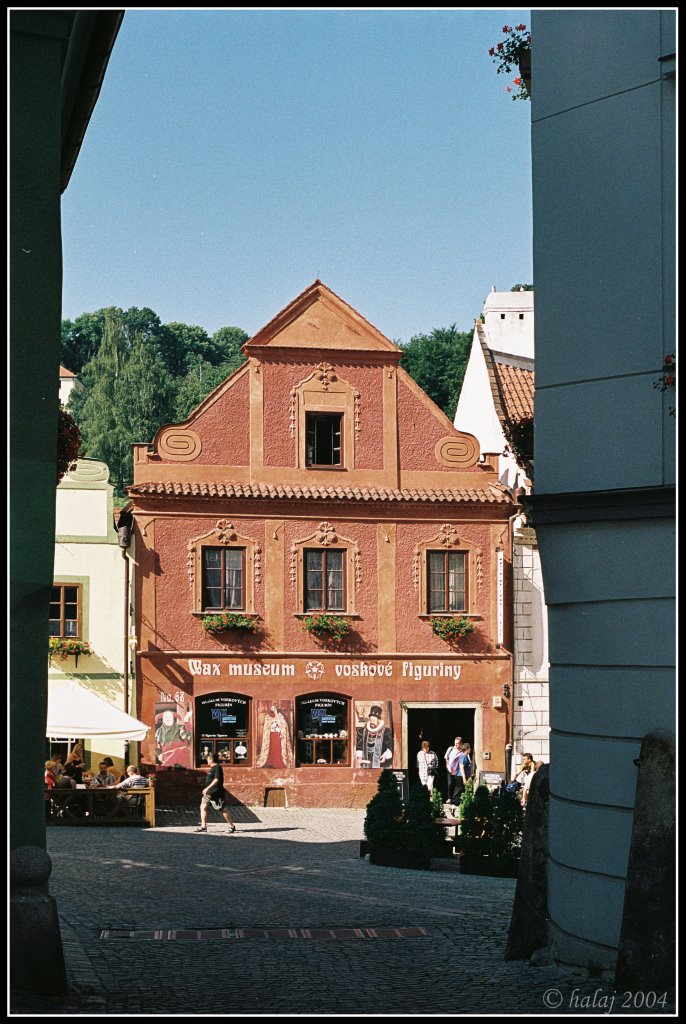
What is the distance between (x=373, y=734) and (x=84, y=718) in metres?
7.75

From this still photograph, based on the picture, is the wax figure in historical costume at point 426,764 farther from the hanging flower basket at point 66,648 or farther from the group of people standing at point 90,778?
the hanging flower basket at point 66,648

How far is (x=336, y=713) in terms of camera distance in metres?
30.8

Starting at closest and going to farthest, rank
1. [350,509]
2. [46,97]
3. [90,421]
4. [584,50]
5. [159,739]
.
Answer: [46,97] → [584,50] → [159,739] → [350,509] → [90,421]

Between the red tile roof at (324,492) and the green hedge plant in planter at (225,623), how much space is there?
104 inches

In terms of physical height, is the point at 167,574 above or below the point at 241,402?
below

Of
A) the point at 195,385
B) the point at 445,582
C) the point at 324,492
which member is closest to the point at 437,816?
the point at 445,582

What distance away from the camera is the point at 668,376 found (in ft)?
30.5

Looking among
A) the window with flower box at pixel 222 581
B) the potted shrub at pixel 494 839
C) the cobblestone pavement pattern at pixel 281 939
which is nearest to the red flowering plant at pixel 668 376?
the cobblestone pavement pattern at pixel 281 939

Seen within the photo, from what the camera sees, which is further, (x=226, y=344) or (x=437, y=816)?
(x=226, y=344)

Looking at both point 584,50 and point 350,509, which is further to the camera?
point 350,509

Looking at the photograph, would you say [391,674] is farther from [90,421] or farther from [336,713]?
[90,421]

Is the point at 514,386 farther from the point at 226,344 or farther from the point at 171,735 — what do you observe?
the point at 226,344

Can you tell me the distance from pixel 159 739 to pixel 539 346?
806 inches

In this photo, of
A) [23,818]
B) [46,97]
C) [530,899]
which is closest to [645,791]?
[530,899]
